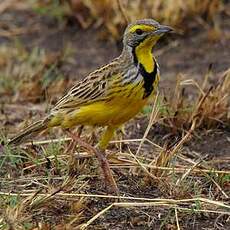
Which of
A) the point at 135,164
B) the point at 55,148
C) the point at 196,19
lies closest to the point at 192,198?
the point at 135,164

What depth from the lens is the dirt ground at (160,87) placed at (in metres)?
5.18

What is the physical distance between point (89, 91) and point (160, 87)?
2204mm

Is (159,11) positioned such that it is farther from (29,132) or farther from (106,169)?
(106,169)

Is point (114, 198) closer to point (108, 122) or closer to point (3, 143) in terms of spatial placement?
point (108, 122)

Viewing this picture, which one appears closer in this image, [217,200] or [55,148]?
[217,200]

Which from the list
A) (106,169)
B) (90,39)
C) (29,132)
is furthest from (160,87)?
(106,169)

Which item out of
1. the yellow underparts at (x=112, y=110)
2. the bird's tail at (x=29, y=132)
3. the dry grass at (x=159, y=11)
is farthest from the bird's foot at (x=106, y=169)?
the dry grass at (x=159, y=11)

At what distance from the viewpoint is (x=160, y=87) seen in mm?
7617

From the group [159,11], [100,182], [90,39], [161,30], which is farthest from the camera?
[90,39]

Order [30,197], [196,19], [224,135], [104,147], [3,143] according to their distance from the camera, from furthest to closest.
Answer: [196,19], [224,135], [3,143], [104,147], [30,197]

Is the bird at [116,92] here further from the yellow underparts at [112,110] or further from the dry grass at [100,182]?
the dry grass at [100,182]

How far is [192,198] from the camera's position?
5316 millimetres

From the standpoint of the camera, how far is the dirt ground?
17.0 feet

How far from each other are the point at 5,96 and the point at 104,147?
2.11m
